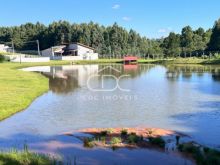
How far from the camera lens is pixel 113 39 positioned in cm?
14088

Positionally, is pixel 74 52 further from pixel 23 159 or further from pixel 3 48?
pixel 23 159

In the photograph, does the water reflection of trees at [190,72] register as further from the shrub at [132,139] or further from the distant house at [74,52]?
the distant house at [74,52]

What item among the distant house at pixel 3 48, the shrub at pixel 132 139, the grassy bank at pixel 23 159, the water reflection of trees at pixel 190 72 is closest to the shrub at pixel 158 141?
the shrub at pixel 132 139

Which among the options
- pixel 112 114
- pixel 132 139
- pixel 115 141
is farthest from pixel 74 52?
pixel 115 141

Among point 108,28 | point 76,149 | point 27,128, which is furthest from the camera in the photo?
point 108,28

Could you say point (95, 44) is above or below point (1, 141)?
above

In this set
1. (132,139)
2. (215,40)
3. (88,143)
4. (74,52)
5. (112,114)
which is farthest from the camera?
(74,52)

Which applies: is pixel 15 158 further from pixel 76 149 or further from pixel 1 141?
pixel 1 141

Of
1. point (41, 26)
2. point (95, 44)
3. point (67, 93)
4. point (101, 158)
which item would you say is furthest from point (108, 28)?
point (101, 158)

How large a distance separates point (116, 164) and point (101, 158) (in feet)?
3.08

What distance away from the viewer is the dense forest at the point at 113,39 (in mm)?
116188

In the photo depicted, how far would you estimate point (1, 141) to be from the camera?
16641mm

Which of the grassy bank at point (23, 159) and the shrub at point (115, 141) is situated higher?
the grassy bank at point (23, 159)

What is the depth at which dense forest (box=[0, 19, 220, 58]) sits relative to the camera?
116 meters
